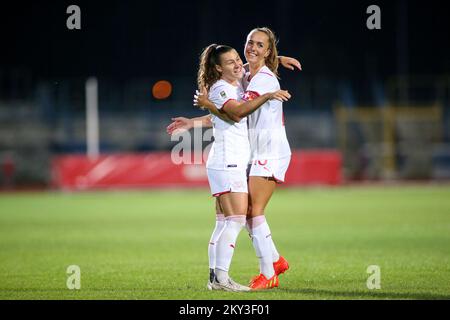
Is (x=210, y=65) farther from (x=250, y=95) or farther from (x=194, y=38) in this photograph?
(x=194, y=38)

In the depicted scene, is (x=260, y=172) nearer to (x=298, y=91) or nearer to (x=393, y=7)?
(x=298, y=91)

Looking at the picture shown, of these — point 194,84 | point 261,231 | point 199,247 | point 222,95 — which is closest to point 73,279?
point 261,231

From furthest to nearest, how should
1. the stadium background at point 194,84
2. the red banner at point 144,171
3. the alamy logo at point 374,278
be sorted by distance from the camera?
the stadium background at point 194,84, the red banner at point 144,171, the alamy logo at point 374,278

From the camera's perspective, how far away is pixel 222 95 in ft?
28.1

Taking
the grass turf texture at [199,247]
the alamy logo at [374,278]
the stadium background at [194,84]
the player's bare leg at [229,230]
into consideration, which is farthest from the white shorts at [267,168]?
the stadium background at [194,84]

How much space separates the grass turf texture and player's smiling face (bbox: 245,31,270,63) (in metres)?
2.35

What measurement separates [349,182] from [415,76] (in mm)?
8034

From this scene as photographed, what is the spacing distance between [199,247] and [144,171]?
700 inches

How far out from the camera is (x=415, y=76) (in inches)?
1618

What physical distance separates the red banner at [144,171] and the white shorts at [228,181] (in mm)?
22143

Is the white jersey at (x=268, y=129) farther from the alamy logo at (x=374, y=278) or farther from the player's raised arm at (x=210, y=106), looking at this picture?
the alamy logo at (x=374, y=278)

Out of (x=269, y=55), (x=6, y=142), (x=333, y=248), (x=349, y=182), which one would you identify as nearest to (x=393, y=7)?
(x=349, y=182)

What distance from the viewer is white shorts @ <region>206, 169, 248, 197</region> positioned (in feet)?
27.9

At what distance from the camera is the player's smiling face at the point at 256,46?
872 cm
